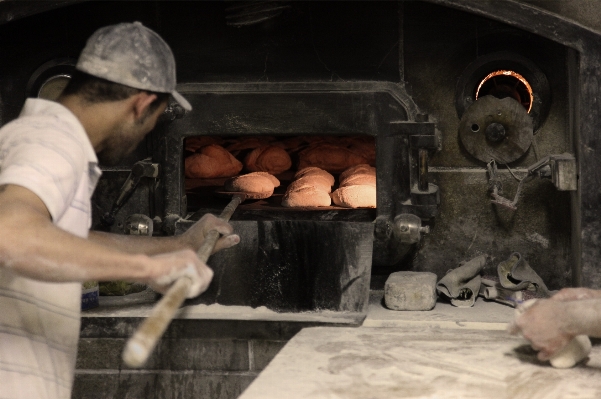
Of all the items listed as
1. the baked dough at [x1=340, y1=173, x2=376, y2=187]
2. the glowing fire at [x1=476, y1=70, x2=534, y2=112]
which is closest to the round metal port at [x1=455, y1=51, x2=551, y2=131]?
the glowing fire at [x1=476, y1=70, x2=534, y2=112]

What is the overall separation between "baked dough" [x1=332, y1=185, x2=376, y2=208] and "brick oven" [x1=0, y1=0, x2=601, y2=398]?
6 cm

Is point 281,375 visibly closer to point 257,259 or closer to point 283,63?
point 257,259

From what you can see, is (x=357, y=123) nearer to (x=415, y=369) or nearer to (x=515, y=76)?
(x=515, y=76)

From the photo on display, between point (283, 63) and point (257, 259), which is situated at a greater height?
point (283, 63)

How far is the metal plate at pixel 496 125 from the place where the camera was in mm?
3451

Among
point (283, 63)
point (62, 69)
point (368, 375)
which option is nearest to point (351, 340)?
point (368, 375)

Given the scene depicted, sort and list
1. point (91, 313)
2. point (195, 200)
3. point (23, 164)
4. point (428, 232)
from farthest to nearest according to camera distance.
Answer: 1. point (195, 200)
2. point (428, 232)
3. point (91, 313)
4. point (23, 164)

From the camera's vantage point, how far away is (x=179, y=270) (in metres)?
1.80

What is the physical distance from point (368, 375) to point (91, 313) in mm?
1509

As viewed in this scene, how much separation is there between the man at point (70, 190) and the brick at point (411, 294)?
4.85 ft

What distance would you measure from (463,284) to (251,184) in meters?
1.03

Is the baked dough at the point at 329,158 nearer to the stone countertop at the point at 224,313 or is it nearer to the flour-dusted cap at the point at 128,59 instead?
the stone countertop at the point at 224,313

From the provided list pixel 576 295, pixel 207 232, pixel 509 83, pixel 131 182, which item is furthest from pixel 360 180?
pixel 576 295

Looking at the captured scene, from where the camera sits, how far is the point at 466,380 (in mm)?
2084
